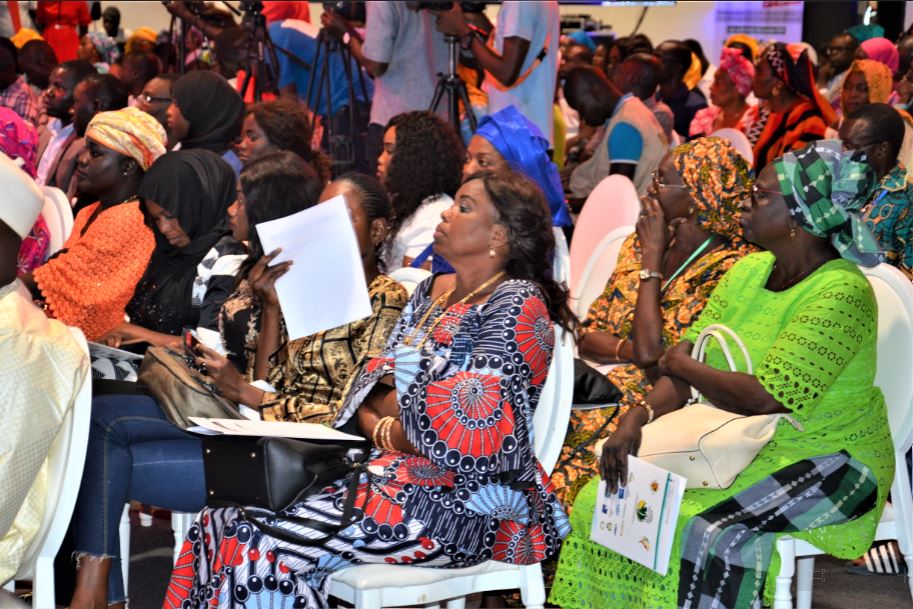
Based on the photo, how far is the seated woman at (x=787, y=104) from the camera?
632cm

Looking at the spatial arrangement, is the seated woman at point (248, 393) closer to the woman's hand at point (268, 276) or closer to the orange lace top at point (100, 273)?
the woman's hand at point (268, 276)

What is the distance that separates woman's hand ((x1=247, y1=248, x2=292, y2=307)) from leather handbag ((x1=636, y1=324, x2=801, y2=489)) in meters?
1.04

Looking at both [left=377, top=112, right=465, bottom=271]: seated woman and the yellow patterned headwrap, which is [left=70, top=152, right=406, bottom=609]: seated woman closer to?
[left=377, top=112, right=465, bottom=271]: seated woman

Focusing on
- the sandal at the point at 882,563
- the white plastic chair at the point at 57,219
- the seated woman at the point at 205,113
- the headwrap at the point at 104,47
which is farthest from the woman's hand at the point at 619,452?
the headwrap at the point at 104,47

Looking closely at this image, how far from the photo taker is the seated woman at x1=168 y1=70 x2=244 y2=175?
534 cm

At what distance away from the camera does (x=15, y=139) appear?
5.41 metres

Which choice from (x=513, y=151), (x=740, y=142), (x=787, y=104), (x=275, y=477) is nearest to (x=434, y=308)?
(x=275, y=477)

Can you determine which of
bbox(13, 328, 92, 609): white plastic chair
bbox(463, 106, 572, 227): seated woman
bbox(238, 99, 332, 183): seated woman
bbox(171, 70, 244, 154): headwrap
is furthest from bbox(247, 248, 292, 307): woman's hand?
bbox(171, 70, 244, 154): headwrap

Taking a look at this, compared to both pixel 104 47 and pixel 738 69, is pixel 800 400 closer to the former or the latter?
pixel 738 69

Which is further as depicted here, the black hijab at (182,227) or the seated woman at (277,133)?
the seated woman at (277,133)

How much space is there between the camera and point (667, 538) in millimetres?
2723

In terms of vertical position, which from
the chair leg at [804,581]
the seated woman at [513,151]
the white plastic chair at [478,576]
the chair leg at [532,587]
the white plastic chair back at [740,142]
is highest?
the seated woman at [513,151]

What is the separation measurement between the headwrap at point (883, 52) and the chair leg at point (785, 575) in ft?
17.6

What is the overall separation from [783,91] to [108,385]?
14.8ft
